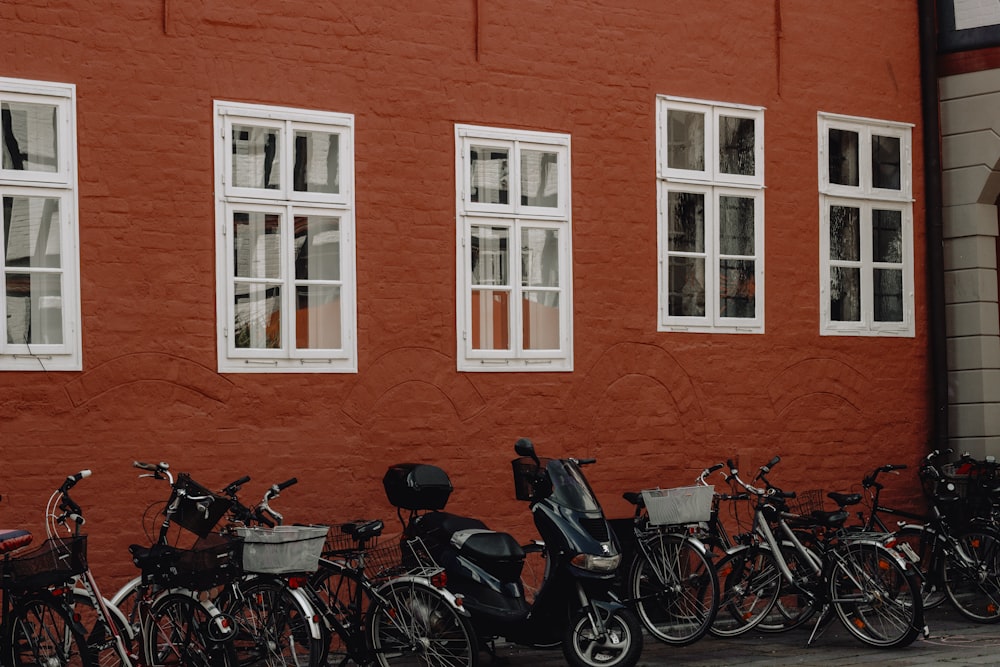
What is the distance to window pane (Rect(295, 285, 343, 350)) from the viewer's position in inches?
364

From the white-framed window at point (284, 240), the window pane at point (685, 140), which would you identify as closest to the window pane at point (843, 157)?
the window pane at point (685, 140)

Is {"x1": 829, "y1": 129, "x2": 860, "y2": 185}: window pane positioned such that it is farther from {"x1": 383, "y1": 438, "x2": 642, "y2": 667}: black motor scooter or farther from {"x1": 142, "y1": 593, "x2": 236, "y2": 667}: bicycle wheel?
{"x1": 142, "y1": 593, "x2": 236, "y2": 667}: bicycle wheel

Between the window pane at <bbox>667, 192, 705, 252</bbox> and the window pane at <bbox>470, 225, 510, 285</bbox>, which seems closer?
the window pane at <bbox>470, 225, 510, 285</bbox>

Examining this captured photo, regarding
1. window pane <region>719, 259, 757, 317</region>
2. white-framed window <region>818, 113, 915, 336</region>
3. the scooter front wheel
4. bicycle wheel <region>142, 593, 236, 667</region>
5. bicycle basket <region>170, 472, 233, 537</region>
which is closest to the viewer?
bicycle wheel <region>142, 593, 236, 667</region>

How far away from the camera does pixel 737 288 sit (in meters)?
11.1

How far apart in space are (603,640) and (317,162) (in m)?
3.60

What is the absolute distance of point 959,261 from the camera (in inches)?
476

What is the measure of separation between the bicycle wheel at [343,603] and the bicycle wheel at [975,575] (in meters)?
4.53

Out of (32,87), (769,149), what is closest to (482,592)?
(32,87)

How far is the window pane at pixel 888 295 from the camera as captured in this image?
39.2 feet

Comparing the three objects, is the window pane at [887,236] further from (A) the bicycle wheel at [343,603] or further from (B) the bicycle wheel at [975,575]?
(A) the bicycle wheel at [343,603]

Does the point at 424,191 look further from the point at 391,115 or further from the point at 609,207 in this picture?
the point at 609,207

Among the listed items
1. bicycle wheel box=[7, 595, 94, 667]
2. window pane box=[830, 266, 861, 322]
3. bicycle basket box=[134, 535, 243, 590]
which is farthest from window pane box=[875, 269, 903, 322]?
bicycle wheel box=[7, 595, 94, 667]

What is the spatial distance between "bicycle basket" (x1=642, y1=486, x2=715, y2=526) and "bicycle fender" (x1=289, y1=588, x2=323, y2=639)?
2.52 meters
